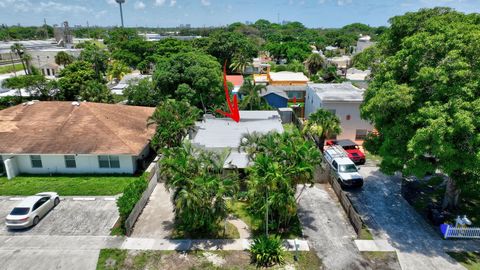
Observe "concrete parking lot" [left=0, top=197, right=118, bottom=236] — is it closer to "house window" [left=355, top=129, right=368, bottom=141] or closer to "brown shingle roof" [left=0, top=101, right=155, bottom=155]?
"brown shingle roof" [left=0, top=101, right=155, bottom=155]

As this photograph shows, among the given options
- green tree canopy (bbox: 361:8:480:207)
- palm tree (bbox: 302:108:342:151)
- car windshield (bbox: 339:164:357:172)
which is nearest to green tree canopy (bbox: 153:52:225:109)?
palm tree (bbox: 302:108:342:151)

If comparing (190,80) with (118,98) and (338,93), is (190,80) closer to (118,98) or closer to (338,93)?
(118,98)

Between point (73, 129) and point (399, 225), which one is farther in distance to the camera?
point (73, 129)

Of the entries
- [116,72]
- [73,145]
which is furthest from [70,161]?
[116,72]

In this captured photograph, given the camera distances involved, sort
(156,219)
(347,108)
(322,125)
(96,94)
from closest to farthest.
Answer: (156,219) → (322,125) → (347,108) → (96,94)

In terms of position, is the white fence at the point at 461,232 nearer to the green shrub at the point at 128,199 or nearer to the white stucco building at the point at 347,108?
the white stucco building at the point at 347,108

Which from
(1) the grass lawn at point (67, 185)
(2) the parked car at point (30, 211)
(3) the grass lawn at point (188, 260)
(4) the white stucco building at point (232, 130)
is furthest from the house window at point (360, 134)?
(2) the parked car at point (30, 211)

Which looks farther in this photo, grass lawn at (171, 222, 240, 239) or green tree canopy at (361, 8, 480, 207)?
grass lawn at (171, 222, 240, 239)
